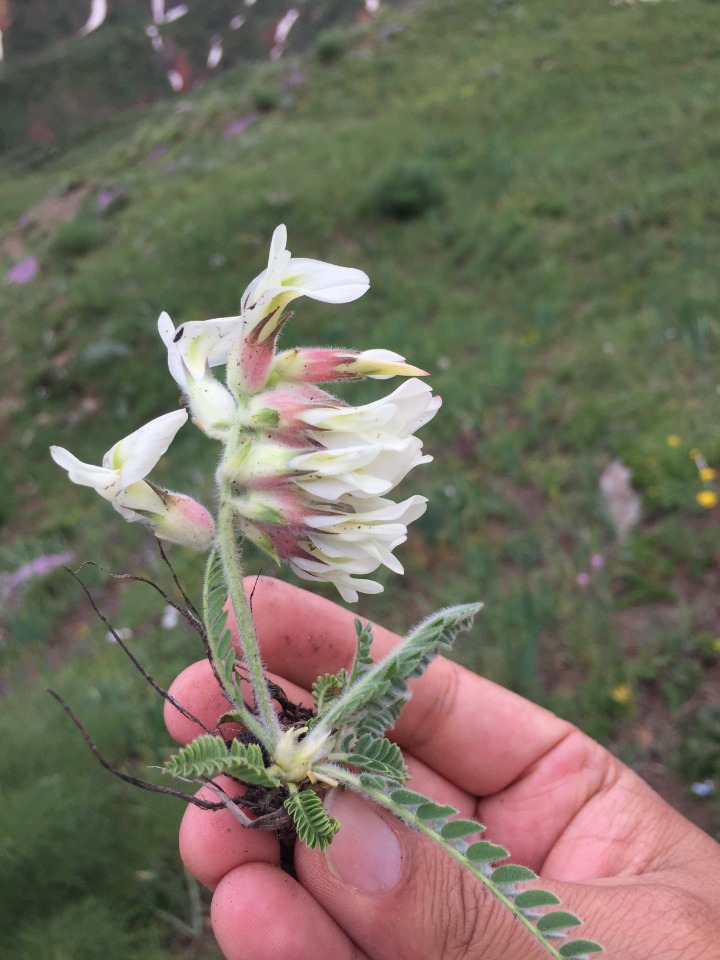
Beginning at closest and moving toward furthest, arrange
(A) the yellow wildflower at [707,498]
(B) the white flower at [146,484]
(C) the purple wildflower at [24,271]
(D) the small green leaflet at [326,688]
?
(B) the white flower at [146,484]
(D) the small green leaflet at [326,688]
(A) the yellow wildflower at [707,498]
(C) the purple wildflower at [24,271]

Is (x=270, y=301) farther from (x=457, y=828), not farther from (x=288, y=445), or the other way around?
(x=457, y=828)

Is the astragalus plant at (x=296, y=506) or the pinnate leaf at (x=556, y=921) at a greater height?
the astragalus plant at (x=296, y=506)

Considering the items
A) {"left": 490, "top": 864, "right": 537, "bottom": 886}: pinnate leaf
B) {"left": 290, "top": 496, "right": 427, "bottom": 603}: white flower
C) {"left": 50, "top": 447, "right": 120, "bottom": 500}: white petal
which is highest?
{"left": 50, "top": 447, "right": 120, "bottom": 500}: white petal

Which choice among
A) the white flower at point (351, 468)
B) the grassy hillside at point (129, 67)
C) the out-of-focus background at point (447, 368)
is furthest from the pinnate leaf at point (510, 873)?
the grassy hillside at point (129, 67)

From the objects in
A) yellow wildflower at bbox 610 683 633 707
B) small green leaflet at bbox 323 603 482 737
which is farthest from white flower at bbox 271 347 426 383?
yellow wildflower at bbox 610 683 633 707

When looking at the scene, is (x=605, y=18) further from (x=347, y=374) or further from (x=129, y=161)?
(x=347, y=374)

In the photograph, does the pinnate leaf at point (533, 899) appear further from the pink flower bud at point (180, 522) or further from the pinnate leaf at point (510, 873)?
the pink flower bud at point (180, 522)

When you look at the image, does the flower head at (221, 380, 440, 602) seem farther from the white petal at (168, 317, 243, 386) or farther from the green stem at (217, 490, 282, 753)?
the white petal at (168, 317, 243, 386)
